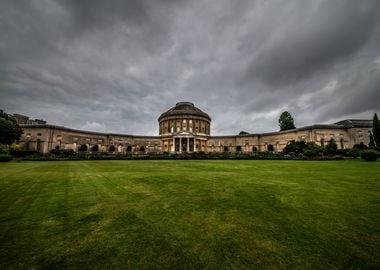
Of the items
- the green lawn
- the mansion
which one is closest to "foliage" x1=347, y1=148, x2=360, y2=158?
the mansion

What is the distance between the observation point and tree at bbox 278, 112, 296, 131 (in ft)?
207

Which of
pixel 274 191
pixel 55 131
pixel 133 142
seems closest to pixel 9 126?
pixel 55 131

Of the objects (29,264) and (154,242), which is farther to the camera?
(154,242)

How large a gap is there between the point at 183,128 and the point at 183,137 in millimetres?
7048

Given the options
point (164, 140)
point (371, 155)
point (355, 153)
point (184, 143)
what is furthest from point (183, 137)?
point (371, 155)

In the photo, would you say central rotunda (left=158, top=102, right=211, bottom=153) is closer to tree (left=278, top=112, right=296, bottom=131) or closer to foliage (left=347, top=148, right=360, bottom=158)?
tree (left=278, top=112, right=296, bottom=131)

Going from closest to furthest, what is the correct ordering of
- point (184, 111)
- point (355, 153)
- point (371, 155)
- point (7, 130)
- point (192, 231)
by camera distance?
1. point (192, 231)
2. point (371, 155)
3. point (355, 153)
4. point (7, 130)
5. point (184, 111)

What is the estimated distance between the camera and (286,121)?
6388cm

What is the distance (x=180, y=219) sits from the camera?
4.44 metres

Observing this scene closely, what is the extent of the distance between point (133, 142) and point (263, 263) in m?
70.2

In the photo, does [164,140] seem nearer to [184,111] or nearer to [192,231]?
[184,111]

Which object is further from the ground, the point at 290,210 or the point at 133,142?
the point at 133,142

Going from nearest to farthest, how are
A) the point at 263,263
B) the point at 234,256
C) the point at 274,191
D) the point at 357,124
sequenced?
the point at 263,263, the point at 234,256, the point at 274,191, the point at 357,124

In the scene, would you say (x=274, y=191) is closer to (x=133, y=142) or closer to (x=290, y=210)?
(x=290, y=210)
